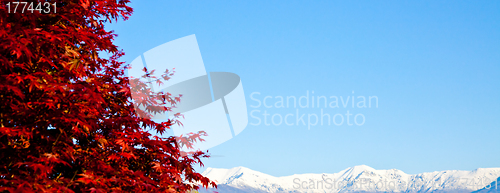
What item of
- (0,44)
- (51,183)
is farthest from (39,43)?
(51,183)

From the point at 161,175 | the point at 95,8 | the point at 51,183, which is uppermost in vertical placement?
the point at 95,8

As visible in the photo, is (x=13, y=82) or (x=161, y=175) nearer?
(x=13, y=82)

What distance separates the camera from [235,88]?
11875 mm

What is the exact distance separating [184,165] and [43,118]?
294cm

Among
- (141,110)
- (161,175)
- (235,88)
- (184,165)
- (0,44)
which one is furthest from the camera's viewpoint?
(235,88)

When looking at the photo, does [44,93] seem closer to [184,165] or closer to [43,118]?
[43,118]

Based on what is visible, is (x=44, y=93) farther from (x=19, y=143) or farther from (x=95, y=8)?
(x=95, y=8)

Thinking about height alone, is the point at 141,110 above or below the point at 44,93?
above

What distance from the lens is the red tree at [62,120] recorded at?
5125 mm

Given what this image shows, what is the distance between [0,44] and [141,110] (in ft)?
11.9

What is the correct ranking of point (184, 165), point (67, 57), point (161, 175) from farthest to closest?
1. point (184, 165)
2. point (161, 175)
3. point (67, 57)

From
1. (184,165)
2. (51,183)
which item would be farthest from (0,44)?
(184,165)

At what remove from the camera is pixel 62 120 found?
5285mm

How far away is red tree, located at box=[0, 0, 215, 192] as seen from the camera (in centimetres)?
512
